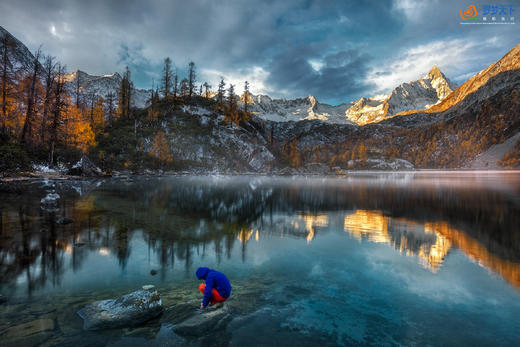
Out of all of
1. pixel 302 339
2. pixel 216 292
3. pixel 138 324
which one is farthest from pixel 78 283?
pixel 302 339

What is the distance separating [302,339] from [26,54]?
214 m

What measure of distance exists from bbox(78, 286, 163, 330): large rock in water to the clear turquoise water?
0.22 m

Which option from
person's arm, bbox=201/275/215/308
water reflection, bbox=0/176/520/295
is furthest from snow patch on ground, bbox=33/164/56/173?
person's arm, bbox=201/275/215/308

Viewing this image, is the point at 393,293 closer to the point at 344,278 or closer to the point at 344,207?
the point at 344,278

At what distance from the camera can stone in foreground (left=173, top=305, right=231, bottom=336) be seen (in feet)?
20.9

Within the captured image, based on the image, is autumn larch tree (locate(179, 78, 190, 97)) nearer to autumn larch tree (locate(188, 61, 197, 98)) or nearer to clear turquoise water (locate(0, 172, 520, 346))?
autumn larch tree (locate(188, 61, 197, 98))

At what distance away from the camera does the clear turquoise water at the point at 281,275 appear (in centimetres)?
654

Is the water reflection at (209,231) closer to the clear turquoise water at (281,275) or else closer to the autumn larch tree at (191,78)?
the clear turquoise water at (281,275)

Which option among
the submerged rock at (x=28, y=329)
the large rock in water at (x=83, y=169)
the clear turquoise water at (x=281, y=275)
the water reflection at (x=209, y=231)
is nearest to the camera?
the submerged rock at (x=28, y=329)

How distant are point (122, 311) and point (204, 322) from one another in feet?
7.12

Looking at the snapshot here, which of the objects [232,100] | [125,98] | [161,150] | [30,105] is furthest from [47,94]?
[232,100]

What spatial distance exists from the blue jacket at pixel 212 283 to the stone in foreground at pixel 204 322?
36cm

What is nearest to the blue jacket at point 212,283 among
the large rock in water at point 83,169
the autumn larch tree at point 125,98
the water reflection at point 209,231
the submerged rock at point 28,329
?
the water reflection at point 209,231

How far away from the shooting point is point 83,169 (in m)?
59.6
